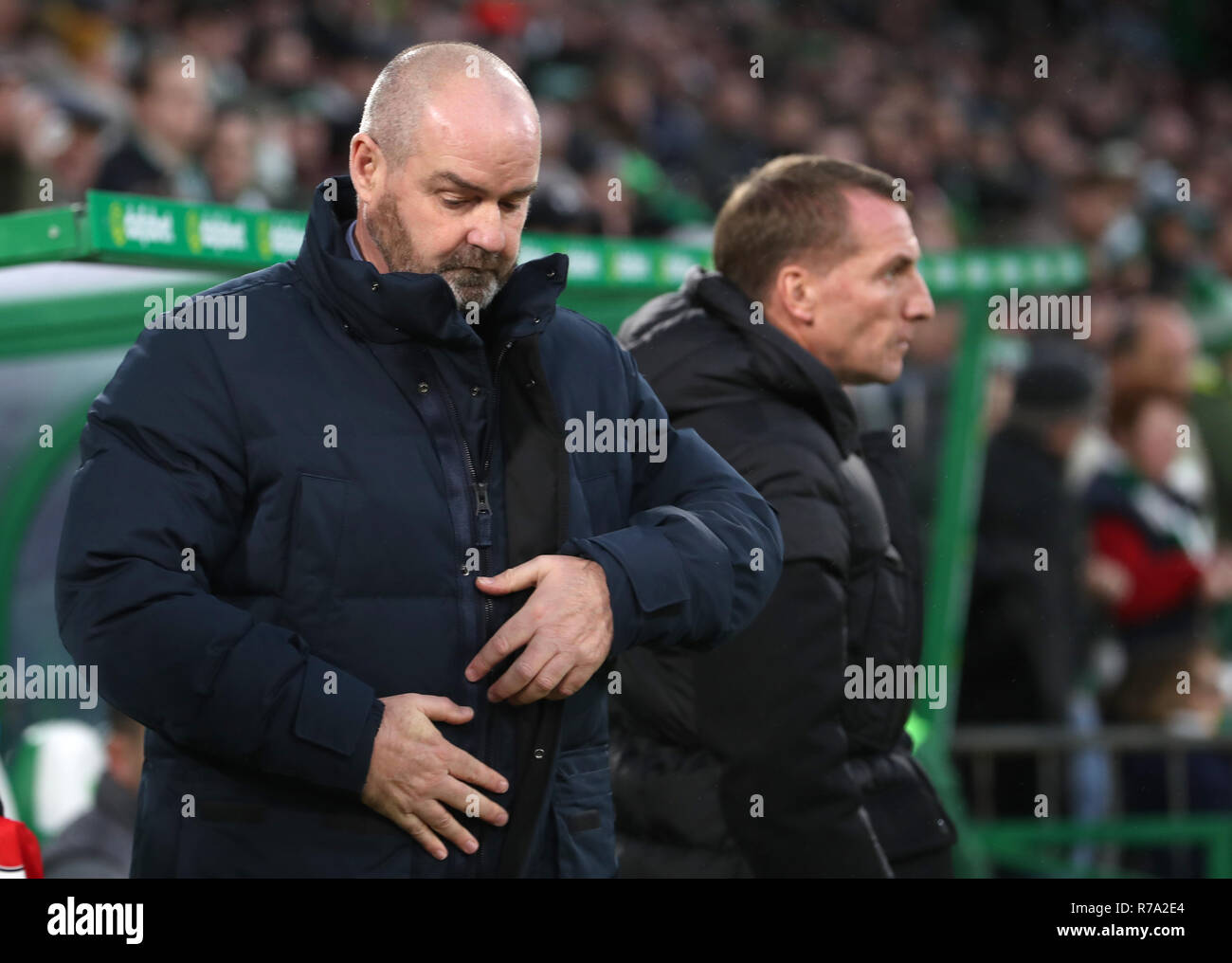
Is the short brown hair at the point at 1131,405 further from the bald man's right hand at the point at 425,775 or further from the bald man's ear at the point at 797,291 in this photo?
the bald man's right hand at the point at 425,775

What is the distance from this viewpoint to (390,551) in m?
1.66

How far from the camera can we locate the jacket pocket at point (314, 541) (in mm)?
1642

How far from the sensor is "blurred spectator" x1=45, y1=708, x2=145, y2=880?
2900 millimetres

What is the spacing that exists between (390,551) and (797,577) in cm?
76

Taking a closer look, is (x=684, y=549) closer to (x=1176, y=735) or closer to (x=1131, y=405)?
(x=1176, y=735)

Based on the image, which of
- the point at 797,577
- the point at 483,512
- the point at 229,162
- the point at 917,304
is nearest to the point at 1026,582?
the point at 917,304

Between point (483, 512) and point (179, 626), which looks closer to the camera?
point (179, 626)

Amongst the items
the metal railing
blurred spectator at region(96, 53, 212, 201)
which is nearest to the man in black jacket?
the metal railing

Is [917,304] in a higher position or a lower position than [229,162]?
lower

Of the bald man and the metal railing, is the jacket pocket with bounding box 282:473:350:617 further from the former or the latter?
the metal railing

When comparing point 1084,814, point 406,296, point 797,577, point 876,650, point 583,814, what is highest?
point 406,296

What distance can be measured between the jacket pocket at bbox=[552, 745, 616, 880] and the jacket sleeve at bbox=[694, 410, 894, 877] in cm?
48

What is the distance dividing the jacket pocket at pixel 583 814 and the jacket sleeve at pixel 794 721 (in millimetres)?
477

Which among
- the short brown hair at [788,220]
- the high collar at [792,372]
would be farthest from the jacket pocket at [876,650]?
the short brown hair at [788,220]
